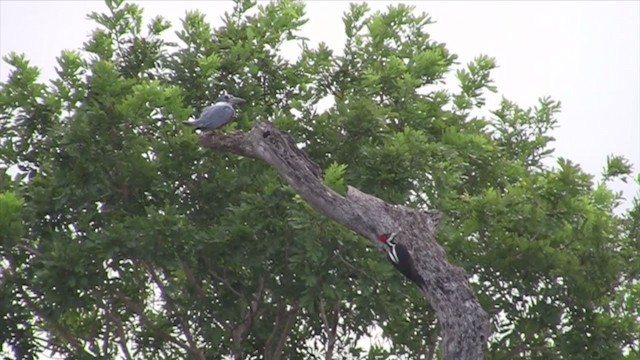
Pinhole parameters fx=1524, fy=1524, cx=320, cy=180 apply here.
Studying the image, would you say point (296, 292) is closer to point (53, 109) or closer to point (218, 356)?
point (218, 356)

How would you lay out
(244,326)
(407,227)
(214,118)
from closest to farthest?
1. (407,227)
2. (214,118)
3. (244,326)

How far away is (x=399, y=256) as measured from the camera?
1405 cm

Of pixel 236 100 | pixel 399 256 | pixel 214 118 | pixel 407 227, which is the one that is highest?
pixel 236 100

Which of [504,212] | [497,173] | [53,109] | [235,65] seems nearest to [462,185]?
[497,173]

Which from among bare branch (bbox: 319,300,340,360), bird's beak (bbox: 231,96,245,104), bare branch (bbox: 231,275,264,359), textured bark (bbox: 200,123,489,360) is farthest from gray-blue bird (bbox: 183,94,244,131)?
bare branch (bbox: 319,300,340,360)

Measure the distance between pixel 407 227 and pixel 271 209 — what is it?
5.19 metres

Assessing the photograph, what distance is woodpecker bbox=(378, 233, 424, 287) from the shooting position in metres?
14.1

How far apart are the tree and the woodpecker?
14.4 ft

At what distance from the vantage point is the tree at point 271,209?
63.4 feet

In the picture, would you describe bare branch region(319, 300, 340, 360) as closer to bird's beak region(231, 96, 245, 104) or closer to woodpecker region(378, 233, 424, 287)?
bird's beak region(231, 96, 245, 104)

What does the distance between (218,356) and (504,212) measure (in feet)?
16.0

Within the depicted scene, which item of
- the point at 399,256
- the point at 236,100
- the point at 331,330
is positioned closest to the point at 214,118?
the point at 236,100

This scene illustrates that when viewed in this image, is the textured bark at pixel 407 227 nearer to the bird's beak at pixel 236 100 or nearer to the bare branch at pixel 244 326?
the bird's beak at pixel 236 100

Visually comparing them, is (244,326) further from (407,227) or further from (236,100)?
(407,227)
